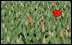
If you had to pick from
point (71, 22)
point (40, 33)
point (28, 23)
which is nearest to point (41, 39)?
point (40, 33)

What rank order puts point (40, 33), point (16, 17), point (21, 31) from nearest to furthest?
point (40, 33) < point (21, 31) < point (16, 17)

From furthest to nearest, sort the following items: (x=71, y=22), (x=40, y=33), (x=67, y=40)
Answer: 1. (x=71, y=22)
2. (x=40, y=33)
3. (x=67, y=40)

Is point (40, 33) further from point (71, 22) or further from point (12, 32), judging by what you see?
point (71, 22)

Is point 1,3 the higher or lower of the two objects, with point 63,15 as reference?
higher

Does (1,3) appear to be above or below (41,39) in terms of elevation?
above

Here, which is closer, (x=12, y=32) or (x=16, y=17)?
(x=12, y=32)

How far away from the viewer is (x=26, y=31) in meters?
2.19

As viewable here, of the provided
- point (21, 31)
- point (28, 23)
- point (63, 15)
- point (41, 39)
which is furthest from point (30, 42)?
point (63, 15)

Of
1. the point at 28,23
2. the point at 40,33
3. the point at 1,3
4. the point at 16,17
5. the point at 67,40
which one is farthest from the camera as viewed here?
the point at 1,3

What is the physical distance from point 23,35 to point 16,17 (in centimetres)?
62

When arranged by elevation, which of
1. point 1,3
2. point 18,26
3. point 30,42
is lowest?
point 30,42

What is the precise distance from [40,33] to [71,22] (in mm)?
610

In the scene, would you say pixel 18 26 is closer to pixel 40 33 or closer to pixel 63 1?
pixel 40 33

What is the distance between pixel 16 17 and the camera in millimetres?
2732
